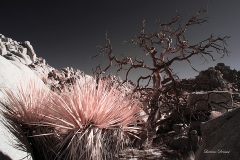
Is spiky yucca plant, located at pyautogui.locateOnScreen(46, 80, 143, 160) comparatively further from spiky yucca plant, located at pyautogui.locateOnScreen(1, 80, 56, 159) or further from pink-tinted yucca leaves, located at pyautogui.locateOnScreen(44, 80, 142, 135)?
spiky yucca plant, located at pyautogui.locateOnScreen(1, 80, 56, 159)

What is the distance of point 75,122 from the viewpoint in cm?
275

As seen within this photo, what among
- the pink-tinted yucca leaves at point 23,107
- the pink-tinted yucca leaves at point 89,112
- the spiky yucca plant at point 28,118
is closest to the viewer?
the pink-tinted yucca leaves at point 89,112

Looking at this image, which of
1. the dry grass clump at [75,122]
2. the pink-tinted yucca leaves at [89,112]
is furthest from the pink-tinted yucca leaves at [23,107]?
the pink-tinted yucca leaves at [89,112]

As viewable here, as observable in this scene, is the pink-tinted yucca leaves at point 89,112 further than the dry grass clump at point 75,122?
Yes

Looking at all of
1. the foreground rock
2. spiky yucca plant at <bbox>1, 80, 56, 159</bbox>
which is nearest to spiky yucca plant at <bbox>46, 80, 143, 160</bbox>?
spiky yucca plant at <bbox>1, 80, 56, 159</bbox>

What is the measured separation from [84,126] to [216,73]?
19.3m

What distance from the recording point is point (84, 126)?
2.74 meters

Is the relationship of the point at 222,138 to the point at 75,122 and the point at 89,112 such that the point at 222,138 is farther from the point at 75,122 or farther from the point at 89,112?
the point at 75,122

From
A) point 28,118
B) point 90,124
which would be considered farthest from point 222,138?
point 28,118

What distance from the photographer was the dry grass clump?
8.73ft

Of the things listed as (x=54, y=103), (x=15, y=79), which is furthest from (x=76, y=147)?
(x=15, y=79)

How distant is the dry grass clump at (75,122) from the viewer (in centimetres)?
266

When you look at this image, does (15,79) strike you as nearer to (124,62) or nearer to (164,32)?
(124,62)

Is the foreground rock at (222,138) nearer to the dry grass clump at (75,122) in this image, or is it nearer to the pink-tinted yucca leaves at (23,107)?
the dry grass clump at (75,122)
